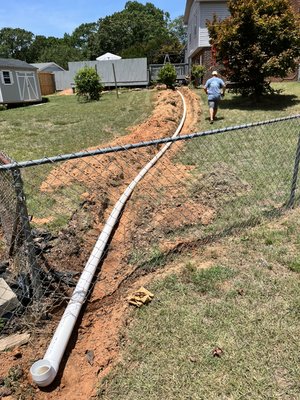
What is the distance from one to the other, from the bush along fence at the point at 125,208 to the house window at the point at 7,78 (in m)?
20.2

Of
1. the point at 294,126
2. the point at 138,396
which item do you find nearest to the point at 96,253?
the point at 138,396

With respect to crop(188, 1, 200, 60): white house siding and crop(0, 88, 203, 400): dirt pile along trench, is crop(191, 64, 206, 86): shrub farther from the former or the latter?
crop(0, 88, 203, 400): dirt pile along trench

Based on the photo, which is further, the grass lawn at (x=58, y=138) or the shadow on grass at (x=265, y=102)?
the shadow on grass at (x=265, y=102)

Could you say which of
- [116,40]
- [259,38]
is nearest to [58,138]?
[259,38]

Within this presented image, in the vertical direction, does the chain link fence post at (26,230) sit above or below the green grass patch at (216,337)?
above

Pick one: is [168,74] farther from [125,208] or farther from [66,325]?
[66,325]

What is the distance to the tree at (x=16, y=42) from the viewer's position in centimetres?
8381

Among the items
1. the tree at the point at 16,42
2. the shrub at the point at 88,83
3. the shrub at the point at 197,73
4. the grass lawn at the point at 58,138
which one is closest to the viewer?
the grass lawn at the point at 58,138

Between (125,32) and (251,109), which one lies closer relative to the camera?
(251,109)

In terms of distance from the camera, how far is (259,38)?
38.2 feet

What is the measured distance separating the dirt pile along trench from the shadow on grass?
5.93 metres

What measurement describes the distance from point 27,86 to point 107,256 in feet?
85.0

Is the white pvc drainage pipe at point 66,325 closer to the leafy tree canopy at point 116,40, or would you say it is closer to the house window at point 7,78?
the house window at point 7,78

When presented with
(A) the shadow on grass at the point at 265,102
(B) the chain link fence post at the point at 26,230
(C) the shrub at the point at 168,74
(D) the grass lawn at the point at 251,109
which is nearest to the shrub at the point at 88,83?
(C) the shrub at the point at 168,74
